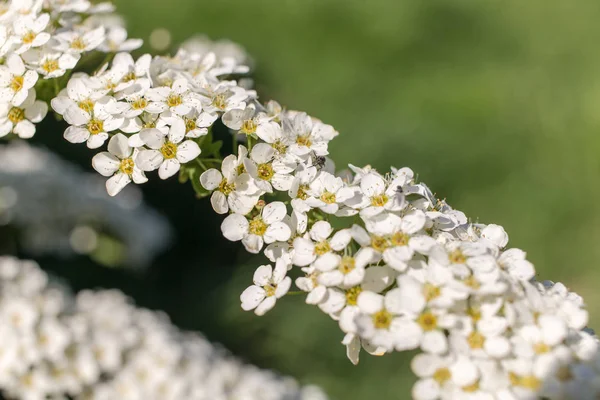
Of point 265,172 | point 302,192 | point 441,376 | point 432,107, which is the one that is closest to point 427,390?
point 441,376

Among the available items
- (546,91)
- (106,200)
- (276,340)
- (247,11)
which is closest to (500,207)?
(546,91)

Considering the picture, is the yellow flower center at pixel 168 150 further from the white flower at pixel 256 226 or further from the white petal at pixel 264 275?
the white petal at pixel 264 275

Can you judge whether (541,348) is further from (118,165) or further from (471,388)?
(118,165)

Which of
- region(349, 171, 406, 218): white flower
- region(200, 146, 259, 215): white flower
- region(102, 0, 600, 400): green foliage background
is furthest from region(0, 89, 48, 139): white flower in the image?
region(102, 0, 600, 400): green foliage background

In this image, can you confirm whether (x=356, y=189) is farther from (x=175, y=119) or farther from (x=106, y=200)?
(x=106, y=200)

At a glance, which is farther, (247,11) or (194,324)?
(247,11)

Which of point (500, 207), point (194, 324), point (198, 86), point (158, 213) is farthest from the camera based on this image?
point (500, 207)
